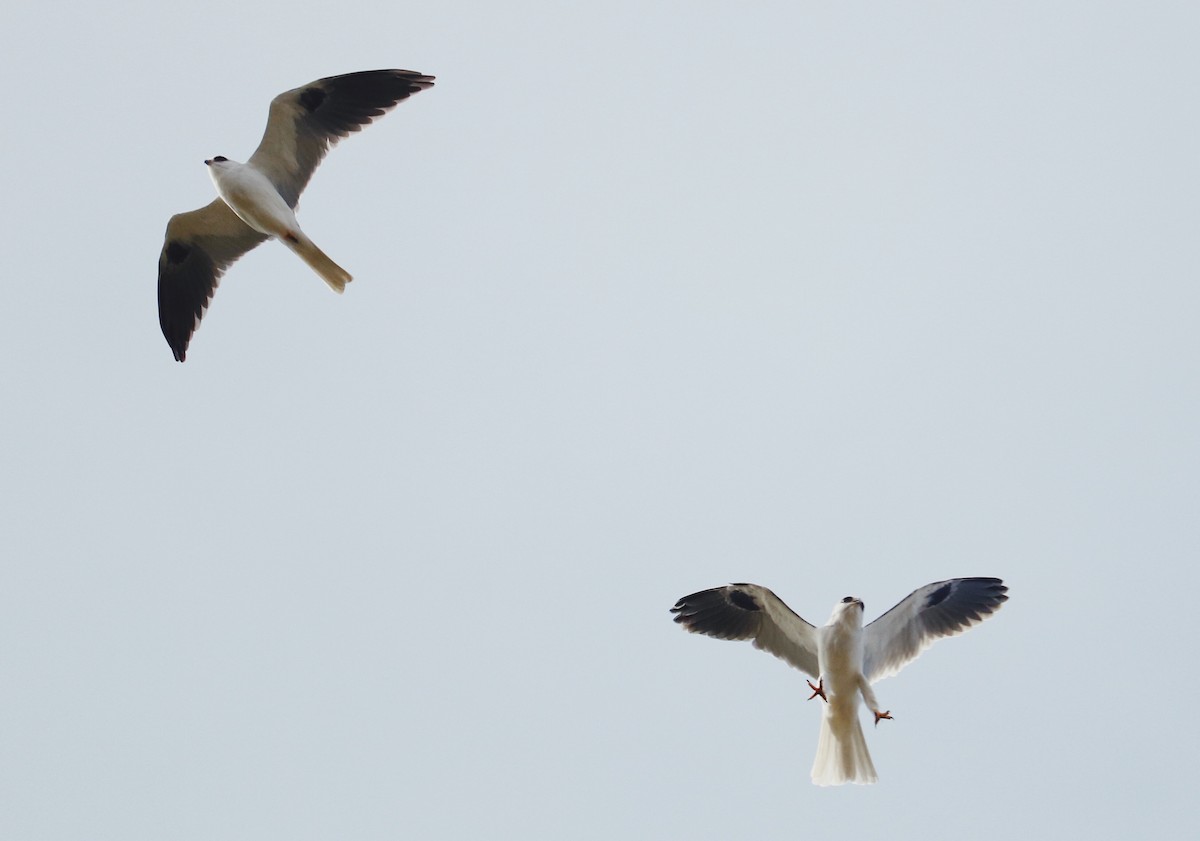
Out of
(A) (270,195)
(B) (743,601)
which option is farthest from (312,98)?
(B) (743,601)

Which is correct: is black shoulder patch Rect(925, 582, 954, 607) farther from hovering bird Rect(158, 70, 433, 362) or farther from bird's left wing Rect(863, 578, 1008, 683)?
hovering bird Rect(158, 70, 433, 362)

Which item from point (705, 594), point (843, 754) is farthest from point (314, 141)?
point (843, 754)

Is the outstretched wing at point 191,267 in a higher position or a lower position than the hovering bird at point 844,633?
higher

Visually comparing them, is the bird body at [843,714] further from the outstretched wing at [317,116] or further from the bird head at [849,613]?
the outstretched wing at [317,116]

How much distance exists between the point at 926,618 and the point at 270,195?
6.27 metres

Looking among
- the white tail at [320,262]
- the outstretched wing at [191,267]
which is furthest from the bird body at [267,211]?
the outstretched wing at [191,267]

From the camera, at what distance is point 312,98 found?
10.8 metres

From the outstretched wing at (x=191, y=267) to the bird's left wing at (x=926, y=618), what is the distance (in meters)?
6.42

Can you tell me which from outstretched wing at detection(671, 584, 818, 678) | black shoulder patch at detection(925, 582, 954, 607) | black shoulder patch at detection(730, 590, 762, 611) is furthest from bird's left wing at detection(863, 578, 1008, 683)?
black shoulder patch at detection(730, 590, 762, 611)

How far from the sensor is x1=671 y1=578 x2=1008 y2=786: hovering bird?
9891mm

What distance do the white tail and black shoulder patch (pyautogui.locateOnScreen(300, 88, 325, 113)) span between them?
4.40ft

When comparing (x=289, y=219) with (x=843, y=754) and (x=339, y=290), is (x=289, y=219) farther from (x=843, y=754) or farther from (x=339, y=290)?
(x=843, y=754)

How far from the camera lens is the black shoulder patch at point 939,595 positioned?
1036 cm

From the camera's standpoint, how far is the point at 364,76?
35.0 ft
